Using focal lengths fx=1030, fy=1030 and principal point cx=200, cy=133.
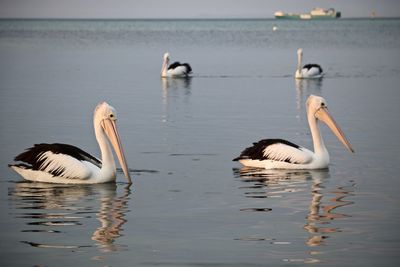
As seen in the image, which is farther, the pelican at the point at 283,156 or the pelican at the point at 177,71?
the pelican at the point at 177,71

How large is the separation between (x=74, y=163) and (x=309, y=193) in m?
2.25

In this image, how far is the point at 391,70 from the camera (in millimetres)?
28922

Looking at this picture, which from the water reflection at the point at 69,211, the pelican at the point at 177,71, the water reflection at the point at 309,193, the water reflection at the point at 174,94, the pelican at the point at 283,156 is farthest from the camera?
the pelican at the point at 177,71

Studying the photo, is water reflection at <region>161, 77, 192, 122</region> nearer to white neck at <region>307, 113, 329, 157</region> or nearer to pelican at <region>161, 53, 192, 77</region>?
pelican at <region>161, 53, 192, 77</region>

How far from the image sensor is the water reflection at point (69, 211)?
7.48 metres

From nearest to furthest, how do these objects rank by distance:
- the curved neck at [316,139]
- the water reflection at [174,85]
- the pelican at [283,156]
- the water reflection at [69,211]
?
the water reflection at [69,211] < the pelican at [283,156] < the curved neck at [316,139] < the water reflection at [174,85]

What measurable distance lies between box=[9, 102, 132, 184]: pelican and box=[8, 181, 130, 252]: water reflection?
8cm

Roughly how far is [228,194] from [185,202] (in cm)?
60

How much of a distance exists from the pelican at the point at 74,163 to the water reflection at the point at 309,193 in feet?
4.31

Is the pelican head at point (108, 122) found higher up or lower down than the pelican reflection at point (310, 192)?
higher up

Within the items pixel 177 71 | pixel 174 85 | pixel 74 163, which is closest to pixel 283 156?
pixel 74 163

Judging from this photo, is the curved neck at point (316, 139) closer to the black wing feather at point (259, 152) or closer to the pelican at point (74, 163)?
the black wing feather at point (259, 152)

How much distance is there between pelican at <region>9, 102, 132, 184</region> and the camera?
9875 millimetres

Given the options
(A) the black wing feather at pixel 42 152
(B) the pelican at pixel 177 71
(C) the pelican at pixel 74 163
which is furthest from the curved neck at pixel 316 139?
(B) the pelican at pixel 177 71
